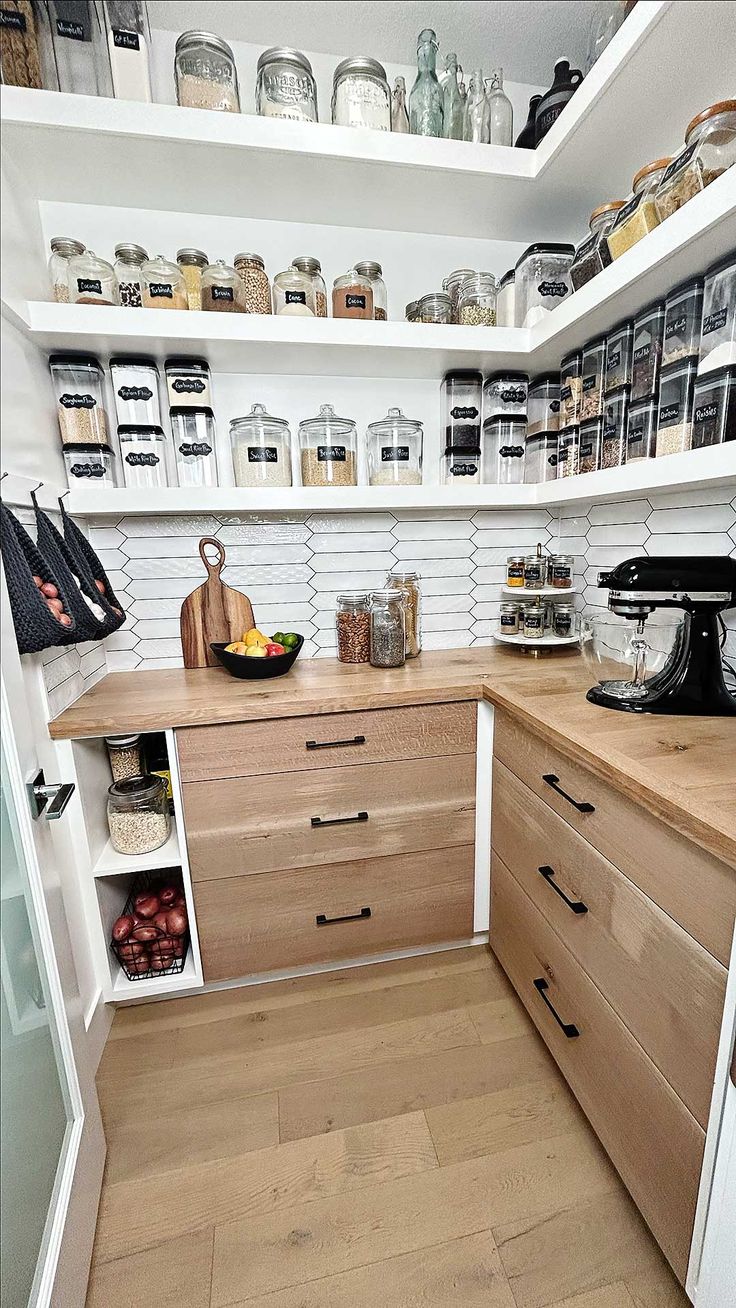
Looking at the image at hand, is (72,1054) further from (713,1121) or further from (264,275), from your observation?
(264,275)

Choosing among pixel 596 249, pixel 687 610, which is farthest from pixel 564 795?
pixel 596 249

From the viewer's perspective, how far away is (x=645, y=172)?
1.16m

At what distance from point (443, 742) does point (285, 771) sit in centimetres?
43

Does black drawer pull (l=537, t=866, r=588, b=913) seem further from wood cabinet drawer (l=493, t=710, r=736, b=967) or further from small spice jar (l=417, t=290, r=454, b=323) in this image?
small spice jar (l=417, t=290, r=454, b=323)

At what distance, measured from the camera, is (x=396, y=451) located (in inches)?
65.8

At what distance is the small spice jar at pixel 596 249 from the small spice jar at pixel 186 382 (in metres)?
1.04

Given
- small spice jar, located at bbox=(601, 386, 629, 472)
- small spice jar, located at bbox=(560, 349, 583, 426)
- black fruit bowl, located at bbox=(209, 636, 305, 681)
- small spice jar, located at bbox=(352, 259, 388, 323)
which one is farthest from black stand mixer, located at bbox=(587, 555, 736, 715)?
small spice jar, located at bbox=(352, 259, 388, 323)

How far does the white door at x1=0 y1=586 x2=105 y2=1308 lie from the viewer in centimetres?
75

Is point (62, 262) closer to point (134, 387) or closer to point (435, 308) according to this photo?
point (134, 387)

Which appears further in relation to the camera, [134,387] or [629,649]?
[629,649]

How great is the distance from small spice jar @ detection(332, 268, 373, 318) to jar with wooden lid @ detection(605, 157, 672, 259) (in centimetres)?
61

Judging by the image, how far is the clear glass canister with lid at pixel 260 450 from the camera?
1.56 m

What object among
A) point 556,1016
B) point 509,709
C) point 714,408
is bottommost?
point 556,1016

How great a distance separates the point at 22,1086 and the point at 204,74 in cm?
199
